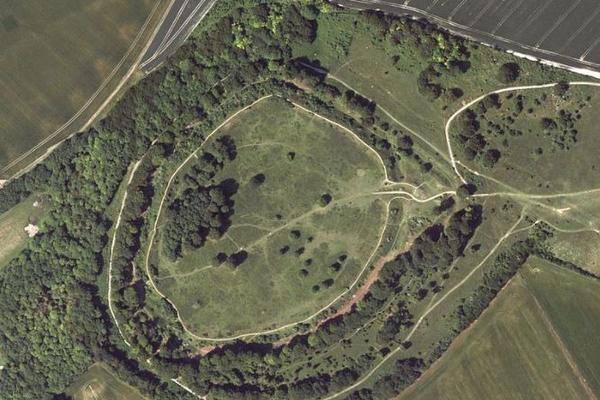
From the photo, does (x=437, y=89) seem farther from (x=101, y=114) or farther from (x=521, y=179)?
(x=101, y=114)

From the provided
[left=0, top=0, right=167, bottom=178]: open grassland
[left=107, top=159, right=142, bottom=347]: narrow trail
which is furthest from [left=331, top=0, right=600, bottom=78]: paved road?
[left=107, top=159, right=142, bottom=347]: narrow trail

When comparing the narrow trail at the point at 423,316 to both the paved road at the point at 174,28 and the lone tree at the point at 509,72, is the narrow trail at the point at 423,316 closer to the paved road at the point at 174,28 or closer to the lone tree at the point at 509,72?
the lone tree at the point at 509,72

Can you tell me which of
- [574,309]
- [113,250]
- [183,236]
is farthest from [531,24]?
[113,250]

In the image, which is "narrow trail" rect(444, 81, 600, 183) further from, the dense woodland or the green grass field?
the green grass field

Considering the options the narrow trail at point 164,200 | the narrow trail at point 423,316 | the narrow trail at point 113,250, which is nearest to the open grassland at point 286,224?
the narrow trail at point 164,200

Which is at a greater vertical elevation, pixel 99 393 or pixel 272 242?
pixel 272 242

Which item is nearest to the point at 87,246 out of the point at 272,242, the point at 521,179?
the point at 272,242

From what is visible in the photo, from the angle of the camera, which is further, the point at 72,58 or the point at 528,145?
the point at 72,58
